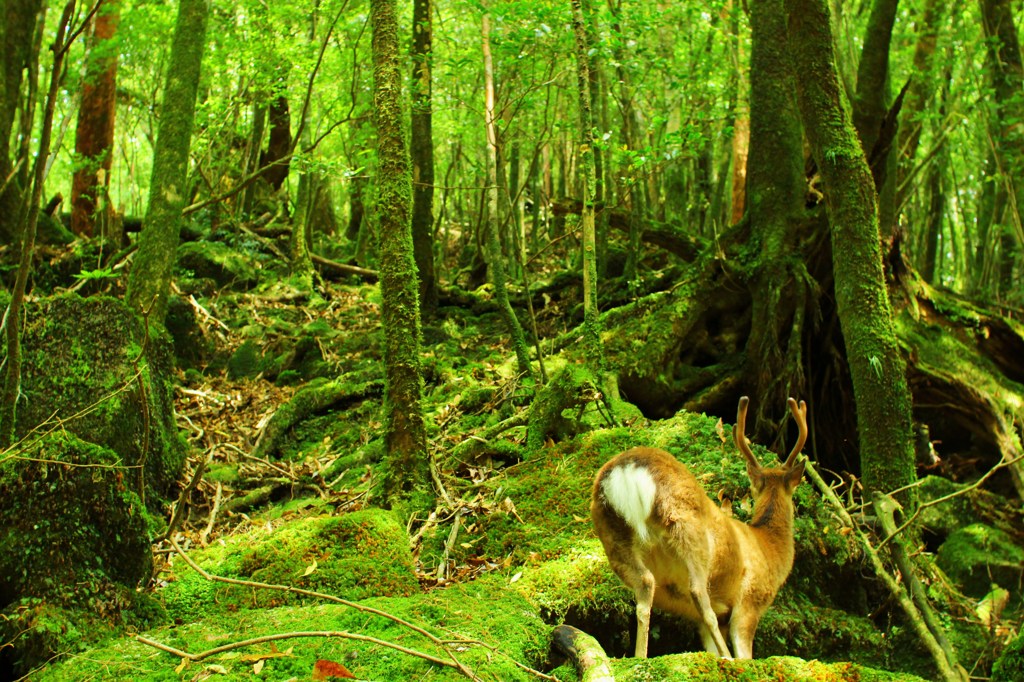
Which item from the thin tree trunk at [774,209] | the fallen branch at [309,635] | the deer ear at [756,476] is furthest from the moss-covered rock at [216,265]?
the deer ear at [756,476]

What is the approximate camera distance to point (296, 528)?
16.9ft

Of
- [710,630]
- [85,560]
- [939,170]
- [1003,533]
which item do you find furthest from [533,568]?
[939,170]

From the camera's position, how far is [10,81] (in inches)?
399

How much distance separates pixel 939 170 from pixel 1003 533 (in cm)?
1064

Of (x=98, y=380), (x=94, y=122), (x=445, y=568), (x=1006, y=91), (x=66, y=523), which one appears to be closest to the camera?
(x=66, y=523)

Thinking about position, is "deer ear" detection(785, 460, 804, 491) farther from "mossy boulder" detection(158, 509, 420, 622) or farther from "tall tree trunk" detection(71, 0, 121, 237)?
"tall tree trunk" detection(71, 0, 121, 237)

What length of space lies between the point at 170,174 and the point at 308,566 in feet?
16.2

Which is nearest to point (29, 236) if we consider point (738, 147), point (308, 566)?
point (308, 566)

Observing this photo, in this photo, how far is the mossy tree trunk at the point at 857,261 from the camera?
6.24 metres

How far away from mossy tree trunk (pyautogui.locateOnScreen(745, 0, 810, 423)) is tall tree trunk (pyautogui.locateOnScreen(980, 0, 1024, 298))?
4.36m

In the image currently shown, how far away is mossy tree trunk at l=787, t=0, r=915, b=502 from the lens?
6.24 metres

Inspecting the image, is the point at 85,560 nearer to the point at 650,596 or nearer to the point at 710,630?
the point at 650,596

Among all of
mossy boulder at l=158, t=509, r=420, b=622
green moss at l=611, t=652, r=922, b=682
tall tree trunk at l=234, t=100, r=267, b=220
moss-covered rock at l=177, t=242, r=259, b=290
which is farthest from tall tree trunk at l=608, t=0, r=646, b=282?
tall tree trunk at l=234, t=100, r=267, b=220

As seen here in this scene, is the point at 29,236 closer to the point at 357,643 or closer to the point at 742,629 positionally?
the point at 357,643
